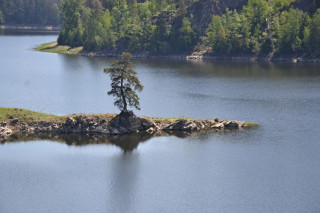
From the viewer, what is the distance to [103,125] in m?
122

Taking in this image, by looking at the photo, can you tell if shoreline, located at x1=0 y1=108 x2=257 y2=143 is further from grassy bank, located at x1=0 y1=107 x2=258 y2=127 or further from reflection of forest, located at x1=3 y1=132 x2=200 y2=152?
reflection of forest, located at x1=3 y1=132 x2=200 y2=152

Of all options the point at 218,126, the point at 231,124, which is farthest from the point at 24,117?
the point at 231,124

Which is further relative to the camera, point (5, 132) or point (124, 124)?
point (124, 124)

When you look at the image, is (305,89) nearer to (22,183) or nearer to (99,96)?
(99,96)

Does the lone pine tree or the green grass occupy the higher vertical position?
the lone pine tree

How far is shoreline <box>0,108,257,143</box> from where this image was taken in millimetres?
121562

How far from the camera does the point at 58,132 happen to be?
122188 millimetres

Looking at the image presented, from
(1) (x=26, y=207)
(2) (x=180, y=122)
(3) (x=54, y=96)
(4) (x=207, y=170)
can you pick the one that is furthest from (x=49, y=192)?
(3) (x=54, y=96)

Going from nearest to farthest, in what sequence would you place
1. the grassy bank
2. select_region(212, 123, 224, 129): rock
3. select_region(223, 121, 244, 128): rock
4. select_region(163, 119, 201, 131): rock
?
select_region(163, 119, 201, 131): rock < the grassy bank < select_region(212, 123, 224, 129): rock < select_region(223, 121, 244, 128): rock

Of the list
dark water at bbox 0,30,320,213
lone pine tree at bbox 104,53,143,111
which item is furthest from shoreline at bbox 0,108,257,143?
dark water at bbox 0,30,320,213

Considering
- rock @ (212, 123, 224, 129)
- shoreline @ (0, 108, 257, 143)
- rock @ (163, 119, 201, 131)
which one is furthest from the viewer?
rock @ (212, 123, 224, 129)

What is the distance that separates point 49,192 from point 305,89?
330 ft

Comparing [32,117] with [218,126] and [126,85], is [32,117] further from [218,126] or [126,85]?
[218,126]

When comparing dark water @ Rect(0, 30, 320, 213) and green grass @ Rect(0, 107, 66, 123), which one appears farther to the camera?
green grass @ Rect(0, 107, 66, 123)
